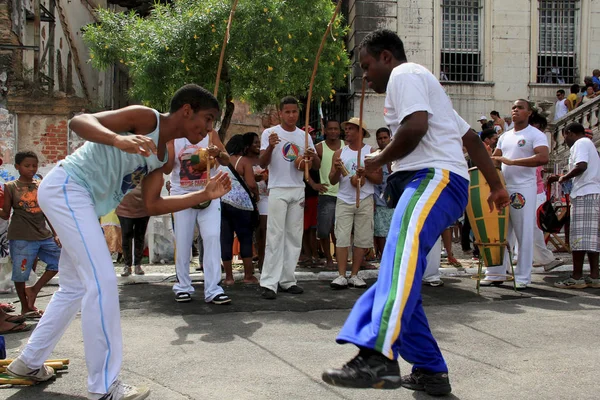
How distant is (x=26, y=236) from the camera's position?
6.60 m

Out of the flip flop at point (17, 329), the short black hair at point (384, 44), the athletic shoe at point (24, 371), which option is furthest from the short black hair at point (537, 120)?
the athletic shoe at point (24, 371)

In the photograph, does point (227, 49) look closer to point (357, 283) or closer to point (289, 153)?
point (289, 153)

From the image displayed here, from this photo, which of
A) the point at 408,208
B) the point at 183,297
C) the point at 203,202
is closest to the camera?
the point at 408,208

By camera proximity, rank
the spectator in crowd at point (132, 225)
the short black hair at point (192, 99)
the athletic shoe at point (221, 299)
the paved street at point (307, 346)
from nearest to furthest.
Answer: the paved street at point (307, 346) < the short black hair at point (192, 99) < the athletic shoe at point (221, 299) < the spectator in crowd at point (132, 225)

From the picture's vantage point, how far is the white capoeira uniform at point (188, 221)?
7113mm

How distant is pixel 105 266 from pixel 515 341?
329 centimetres

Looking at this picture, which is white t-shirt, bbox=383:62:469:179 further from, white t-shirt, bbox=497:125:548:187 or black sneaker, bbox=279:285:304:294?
white t-shirt, bbox=497:125:548:187

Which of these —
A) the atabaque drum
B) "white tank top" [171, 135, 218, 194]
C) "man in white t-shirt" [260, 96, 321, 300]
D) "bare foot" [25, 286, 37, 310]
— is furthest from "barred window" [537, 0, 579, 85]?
"bare foot" [25, 286, 37, 310]

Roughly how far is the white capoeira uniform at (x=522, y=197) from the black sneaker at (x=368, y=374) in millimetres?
5298

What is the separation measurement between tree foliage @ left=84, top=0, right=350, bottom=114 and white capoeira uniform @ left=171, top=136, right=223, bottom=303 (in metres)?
4.17

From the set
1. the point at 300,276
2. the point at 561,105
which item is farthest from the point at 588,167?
the point at 561,105

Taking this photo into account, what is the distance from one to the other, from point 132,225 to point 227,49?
146 inches

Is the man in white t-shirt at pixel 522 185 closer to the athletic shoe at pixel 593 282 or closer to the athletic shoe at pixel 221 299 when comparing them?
the athletic shoe at pixel 593 282

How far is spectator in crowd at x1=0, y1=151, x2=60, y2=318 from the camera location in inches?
257
